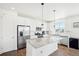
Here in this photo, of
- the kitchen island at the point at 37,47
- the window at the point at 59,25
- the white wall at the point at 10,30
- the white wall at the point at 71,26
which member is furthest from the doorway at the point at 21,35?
the window at the point at 59,25

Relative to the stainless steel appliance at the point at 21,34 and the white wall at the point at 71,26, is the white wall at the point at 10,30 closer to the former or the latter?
the stainless steel appliance at the point at 21,34

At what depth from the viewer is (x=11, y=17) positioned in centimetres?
496

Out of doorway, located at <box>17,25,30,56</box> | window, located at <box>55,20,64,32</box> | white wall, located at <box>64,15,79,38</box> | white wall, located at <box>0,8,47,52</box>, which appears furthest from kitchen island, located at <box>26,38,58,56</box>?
window, located at <box>55,20,64,32</box>

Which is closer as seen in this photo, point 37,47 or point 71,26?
point 37,47

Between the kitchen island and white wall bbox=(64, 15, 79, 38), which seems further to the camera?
white wall bbox=(64, 15, 79, 38)

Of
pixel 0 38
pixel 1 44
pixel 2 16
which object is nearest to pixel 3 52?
pixel 1 44

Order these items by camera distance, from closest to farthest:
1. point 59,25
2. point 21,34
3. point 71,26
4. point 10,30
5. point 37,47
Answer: point 37,47
point 10,30
point 21,34
point 71,26
point 59,25

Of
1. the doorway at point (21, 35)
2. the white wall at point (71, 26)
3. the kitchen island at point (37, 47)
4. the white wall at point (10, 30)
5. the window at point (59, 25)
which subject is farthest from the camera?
the window at point (59, 25)

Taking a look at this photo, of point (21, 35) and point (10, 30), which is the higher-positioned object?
point (10, 30)

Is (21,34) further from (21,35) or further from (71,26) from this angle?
(71,26)

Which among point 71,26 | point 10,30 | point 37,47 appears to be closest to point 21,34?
point 10,30

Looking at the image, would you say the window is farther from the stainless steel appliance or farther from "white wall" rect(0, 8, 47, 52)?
"white wall" rect(0, 8, 47, 52)

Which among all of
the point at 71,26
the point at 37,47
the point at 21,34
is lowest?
the point at 37,47

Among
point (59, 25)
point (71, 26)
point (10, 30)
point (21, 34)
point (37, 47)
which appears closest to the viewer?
point (37, 47)
